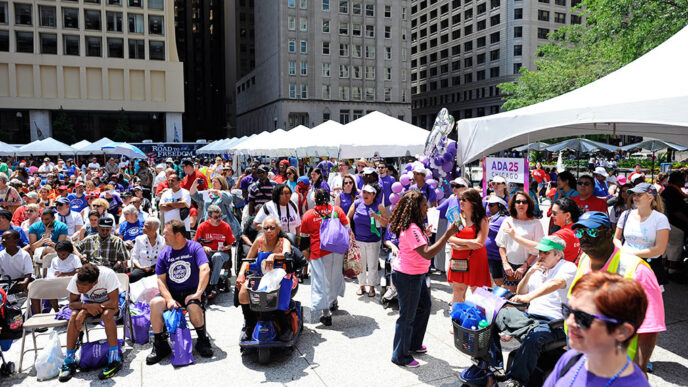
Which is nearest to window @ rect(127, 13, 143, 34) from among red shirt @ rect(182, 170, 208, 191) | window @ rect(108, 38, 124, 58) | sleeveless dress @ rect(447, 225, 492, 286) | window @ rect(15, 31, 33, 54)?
window @ rect(108, 38, 124, 58)

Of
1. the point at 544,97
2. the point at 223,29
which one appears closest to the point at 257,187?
the point at 544,97

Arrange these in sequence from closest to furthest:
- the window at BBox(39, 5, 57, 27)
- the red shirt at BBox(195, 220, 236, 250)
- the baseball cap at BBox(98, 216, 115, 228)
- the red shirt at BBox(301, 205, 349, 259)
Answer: the red shirt at BBox(301, 205, 349, 259) < the baseball cap at BBox(98, 216, 115, 228) < the red shirt at BBox(195, 220, 236, 250) < the window at BBox(39, 5, 57, 27)

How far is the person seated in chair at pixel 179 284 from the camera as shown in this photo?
5.54 metres

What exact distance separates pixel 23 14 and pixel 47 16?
2.31 meters

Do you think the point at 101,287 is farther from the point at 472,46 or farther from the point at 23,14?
the point at 472,46

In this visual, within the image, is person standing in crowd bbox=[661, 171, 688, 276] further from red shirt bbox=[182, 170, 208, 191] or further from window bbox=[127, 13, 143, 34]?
window bbox=[127, 13, 143, 34]

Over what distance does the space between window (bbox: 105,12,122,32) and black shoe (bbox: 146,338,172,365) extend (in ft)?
194

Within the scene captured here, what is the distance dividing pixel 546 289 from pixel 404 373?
1.87m

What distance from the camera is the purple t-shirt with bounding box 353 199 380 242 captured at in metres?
7.25

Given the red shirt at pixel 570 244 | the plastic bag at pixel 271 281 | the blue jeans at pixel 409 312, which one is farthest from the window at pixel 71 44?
the red shirt at pixel 570 244

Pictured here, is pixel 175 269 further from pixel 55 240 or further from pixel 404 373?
pixel 55 240

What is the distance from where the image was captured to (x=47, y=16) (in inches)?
2060

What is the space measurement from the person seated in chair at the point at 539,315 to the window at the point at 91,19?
204ft

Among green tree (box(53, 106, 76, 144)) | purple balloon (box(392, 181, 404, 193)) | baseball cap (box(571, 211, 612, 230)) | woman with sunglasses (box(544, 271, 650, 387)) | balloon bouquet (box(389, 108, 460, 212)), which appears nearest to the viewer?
woman with sunglasses (box(544, 271, 650, 387))
